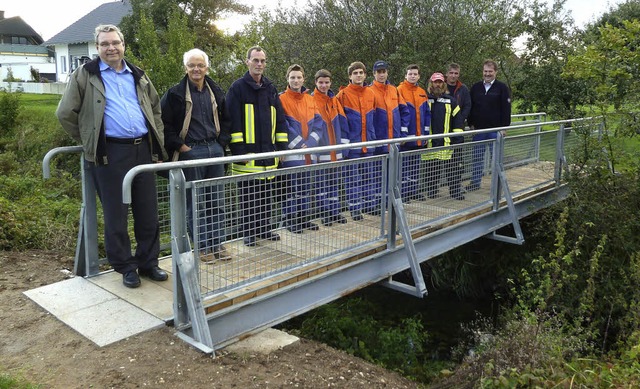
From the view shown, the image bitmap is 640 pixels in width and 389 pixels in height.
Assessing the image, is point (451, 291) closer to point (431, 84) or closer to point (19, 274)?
point (431, 84)

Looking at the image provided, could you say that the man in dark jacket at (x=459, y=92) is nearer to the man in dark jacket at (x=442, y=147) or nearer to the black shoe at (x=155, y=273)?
the man in dark jacket at (x=442, y=147)

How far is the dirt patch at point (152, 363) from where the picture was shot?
3.32 m

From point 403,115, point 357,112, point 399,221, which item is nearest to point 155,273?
point 399,221

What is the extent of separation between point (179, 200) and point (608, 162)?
6021 millimetres

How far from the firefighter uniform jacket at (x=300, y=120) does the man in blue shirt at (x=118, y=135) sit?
54.2 inches

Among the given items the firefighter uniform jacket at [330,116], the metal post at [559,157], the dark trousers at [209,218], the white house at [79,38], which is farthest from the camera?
the white house at [79,38]

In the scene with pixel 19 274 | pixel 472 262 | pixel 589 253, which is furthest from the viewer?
pixel 472 262

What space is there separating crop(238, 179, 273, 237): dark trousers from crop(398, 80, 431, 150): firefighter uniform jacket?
2922 mm

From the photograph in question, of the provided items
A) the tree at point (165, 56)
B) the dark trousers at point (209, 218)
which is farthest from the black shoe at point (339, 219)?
the tree at point (165, 56)

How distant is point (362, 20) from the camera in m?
11.1

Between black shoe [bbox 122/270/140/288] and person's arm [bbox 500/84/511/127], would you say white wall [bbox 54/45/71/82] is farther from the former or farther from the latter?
black shoe [bbox 122/270/140/288]

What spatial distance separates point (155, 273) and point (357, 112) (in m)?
2.82

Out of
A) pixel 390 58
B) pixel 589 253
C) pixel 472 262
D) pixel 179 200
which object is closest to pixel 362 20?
pixel 390 58

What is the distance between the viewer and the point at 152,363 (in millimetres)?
3467
